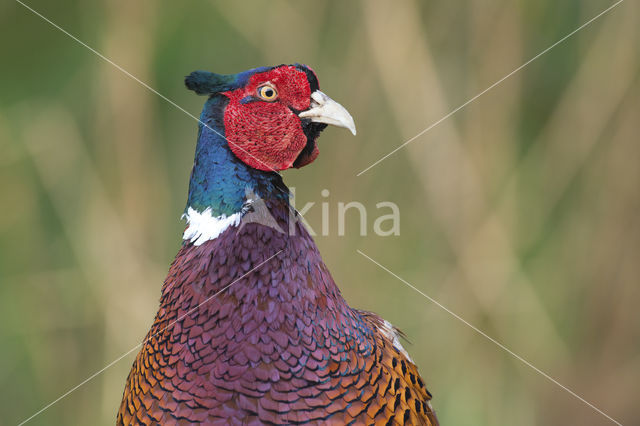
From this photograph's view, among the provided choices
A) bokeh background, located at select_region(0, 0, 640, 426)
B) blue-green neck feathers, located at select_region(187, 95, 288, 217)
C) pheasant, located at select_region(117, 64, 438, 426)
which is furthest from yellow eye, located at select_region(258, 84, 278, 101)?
bokeh background, located at select_region(0, 0, 640, 426)

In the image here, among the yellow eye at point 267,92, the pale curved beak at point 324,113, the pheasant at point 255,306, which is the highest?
the yellow eye at point 267,92

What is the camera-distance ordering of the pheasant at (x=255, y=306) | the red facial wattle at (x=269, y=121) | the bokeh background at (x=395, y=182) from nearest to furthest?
1. the pheasant at (x=255, y=306)
2. the red facial wattle at (x=269, y=121)
3. the bokeh background at (x=395, y=182)

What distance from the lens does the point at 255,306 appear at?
133 centimetres

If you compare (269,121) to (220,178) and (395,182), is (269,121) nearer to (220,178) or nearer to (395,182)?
(220,178)

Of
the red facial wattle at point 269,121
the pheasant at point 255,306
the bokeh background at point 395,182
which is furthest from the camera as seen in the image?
the bokeh background at point 395,182

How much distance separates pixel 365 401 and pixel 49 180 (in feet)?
6.89

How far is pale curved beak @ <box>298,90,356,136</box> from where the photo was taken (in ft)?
4.89

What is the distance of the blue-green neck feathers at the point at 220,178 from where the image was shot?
138 cm

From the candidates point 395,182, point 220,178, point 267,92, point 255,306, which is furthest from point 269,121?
point 395,182

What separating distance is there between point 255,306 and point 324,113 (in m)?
0.53

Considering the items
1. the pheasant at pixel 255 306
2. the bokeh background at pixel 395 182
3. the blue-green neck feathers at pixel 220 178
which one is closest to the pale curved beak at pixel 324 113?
the pheasant at pixel 255 306

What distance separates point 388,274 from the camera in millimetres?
3158

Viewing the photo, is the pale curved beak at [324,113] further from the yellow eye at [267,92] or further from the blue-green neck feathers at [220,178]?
the blue-green neck feathers at [220,178]

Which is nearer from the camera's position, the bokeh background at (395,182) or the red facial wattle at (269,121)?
the red facial wattle at (269,121)
